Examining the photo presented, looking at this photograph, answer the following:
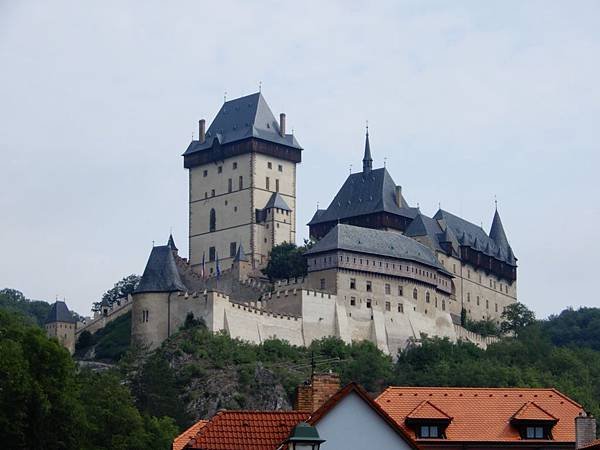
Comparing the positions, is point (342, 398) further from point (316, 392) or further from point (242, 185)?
point (242, 185)

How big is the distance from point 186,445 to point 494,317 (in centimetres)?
10726

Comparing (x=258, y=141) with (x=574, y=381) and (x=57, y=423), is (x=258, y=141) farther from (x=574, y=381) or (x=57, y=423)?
(x=57, y=423)

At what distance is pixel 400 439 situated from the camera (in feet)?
105

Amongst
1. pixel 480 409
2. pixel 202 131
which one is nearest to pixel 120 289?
pixel 202 131

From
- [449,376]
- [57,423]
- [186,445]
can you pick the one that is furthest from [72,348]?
[186,445]

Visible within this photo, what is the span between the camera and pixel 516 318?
452ft

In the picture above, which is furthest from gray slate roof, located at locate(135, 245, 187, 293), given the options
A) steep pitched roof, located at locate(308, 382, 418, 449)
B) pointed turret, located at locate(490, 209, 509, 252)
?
steep pitched roof, located at locate(308, 382, 418, 449)

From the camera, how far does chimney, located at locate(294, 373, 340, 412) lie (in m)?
33.1

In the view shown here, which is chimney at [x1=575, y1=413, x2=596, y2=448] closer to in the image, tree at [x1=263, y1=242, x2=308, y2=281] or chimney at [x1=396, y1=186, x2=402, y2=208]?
tree at [x1=263, y1=242, x2=308, y2=281]

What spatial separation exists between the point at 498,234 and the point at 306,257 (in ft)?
112

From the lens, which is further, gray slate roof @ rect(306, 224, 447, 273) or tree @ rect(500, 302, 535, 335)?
tree @ rect(500, 302, 535, 335)

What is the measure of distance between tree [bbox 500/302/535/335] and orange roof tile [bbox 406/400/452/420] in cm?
9934

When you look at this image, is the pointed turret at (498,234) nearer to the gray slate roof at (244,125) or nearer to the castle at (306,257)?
the castle at (306,257)

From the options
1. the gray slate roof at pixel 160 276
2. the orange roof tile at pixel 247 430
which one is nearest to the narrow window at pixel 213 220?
the gray slate roof at pixel 160 276
